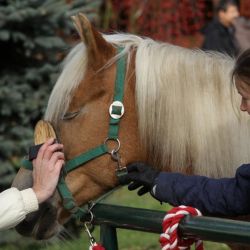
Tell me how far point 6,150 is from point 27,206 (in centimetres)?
302

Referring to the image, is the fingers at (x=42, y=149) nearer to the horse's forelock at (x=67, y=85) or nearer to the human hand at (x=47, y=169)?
the human hand at (x=47, y=169)

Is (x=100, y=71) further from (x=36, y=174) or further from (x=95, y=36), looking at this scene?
(x=36, y=174)

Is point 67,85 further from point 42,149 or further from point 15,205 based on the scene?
point 15,205

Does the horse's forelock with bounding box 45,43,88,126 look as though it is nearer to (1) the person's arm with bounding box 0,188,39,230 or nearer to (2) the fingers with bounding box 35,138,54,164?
(2) the fingers with bounding box 35,138,54,164

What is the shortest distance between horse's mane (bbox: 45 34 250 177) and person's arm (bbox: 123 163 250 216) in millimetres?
324

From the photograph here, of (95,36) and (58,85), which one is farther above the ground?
(95,36)

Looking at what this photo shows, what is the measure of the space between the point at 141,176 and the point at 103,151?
244 millimetres

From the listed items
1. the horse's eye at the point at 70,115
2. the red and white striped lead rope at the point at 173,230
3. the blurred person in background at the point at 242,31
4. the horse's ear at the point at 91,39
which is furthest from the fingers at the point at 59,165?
the blurred person in background at the point at 242,31

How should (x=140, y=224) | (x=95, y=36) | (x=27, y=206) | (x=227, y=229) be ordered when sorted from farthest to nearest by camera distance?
(x=95, y=36)
(x=27, y=206)
(x=140, y=224)
(x=227, y=229)

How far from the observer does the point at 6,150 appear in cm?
578

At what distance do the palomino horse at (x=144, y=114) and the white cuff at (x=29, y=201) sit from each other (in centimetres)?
18

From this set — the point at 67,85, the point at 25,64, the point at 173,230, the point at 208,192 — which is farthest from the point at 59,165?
the point at 25,64

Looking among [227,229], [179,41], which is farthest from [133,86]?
[179,41]

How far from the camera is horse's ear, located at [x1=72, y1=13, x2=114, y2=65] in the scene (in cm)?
297
